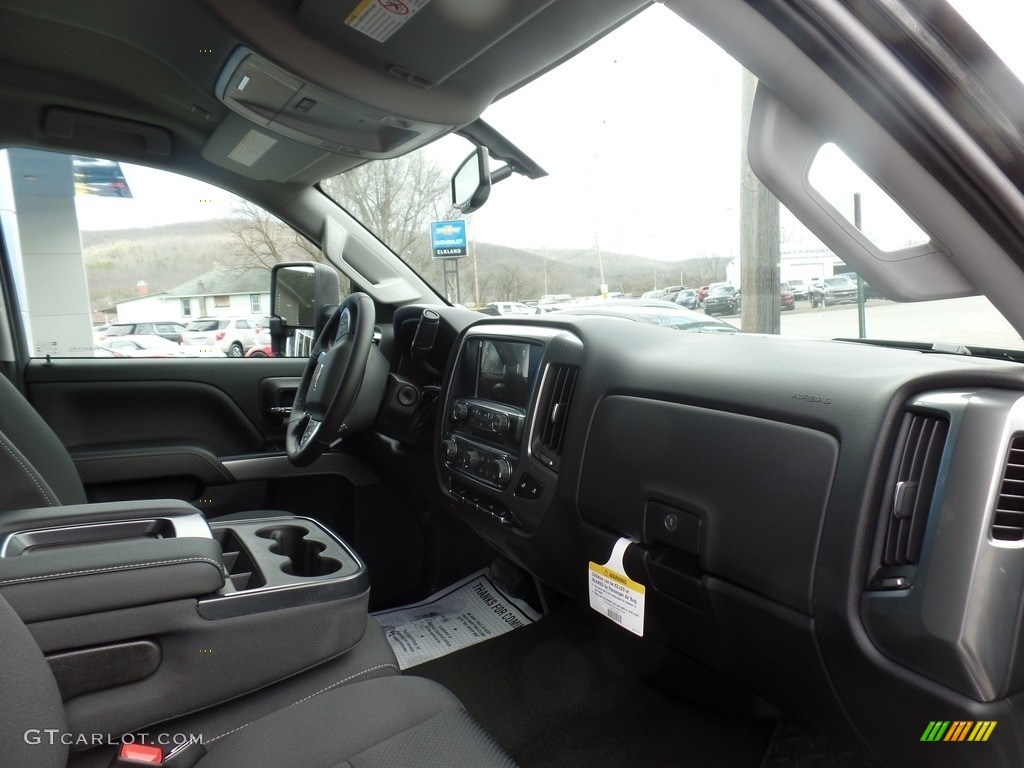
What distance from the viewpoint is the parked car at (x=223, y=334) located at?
9.20 feet

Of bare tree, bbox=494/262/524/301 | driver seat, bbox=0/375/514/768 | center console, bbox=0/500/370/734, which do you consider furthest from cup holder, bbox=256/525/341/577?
bare tree, bbox=494/262/524/301

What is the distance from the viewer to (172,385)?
2678 mm

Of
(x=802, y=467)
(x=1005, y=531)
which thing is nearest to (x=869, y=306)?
(x=802, y=467)

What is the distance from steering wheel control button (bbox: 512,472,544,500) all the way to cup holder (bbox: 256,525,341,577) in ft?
1.56

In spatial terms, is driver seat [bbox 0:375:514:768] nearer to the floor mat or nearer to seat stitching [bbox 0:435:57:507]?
seat stitching [bbox 0:435:57:507]

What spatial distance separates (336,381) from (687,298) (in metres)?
1.00

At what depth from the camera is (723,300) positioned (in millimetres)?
1786

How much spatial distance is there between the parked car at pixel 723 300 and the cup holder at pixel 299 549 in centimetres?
113

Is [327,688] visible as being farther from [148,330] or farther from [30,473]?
[148,330]

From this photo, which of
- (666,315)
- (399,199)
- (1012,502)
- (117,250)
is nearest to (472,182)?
(399,199)

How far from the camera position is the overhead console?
5.64ft

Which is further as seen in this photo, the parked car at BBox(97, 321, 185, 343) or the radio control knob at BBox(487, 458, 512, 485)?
the parked car at BBox(97, 321, 185, 343)

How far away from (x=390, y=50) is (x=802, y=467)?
1435 millimetres

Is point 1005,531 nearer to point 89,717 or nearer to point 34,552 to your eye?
point 89,717
